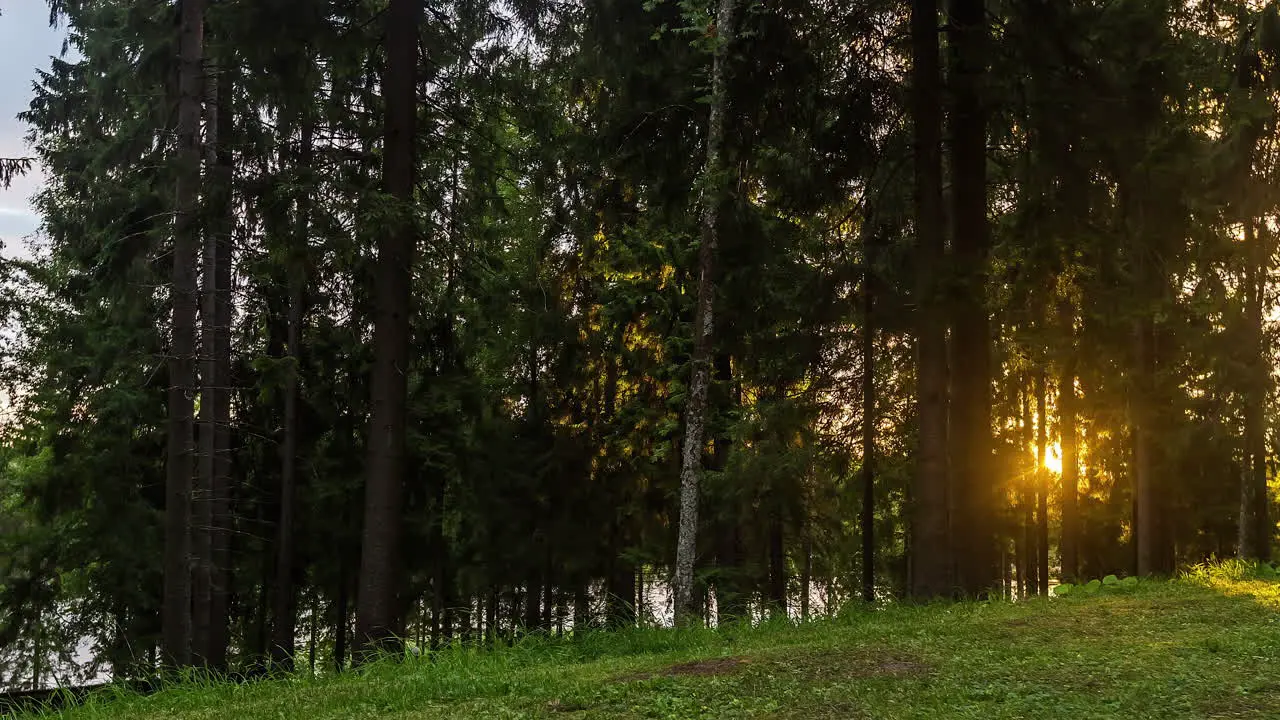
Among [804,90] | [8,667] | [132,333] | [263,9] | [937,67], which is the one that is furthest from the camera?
[8,667]

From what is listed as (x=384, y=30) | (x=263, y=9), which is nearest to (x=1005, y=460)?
(x=384, y=30)

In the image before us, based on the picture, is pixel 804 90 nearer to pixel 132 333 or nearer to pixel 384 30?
pixel 384 30

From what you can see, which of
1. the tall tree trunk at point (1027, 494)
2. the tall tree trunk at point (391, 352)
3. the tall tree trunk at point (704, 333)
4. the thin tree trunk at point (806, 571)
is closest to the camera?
the tall tree trunk at point (391, 352)

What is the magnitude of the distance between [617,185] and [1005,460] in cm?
1112

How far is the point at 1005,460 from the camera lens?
21047mm

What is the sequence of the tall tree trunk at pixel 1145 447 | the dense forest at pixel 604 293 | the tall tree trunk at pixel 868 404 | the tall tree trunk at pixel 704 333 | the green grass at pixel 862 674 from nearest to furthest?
the green grass at pixel 862 674
the dense forest at pixel 604 293
the tall tree trunk at pixel 704 333
the tall tree trunk at pixel 868 404
the tall tree trunk at pixel 1145 447

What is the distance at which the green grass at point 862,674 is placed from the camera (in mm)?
5363

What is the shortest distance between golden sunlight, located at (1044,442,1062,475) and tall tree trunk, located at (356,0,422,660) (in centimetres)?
2309

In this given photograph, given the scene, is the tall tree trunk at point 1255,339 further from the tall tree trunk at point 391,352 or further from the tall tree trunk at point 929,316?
the tall tree trunk at point 391,352

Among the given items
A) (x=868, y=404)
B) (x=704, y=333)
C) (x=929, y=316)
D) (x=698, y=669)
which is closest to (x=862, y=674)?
(x=698, y=669)

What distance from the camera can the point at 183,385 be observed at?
13.2 metres

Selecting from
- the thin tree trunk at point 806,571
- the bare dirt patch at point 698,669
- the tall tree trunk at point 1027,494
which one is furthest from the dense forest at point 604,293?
the bare dirt patch at point 698,669

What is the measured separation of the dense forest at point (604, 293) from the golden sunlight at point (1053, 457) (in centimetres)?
322

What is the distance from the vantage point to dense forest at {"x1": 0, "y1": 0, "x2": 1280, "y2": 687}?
11008mm
